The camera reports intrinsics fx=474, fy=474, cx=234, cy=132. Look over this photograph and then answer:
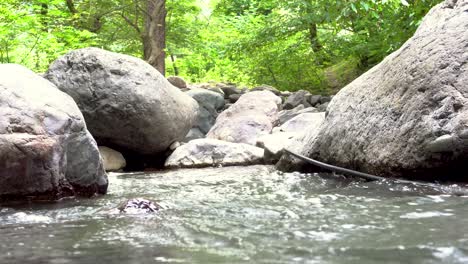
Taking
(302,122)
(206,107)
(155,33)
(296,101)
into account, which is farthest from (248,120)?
(155,33)

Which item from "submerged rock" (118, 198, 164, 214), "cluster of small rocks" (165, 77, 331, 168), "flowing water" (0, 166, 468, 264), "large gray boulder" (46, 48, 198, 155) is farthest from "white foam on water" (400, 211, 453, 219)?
"large gray boulder" (46, 48, 198, 155)

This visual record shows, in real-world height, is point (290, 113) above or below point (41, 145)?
above

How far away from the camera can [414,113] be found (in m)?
4.65

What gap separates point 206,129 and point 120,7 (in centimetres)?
402

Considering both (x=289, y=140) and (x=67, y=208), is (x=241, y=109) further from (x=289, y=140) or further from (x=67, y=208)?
(x=67, y=208)

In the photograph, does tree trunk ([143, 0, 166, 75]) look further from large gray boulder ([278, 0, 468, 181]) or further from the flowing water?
the flowing water

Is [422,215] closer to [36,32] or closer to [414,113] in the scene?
[414,113]

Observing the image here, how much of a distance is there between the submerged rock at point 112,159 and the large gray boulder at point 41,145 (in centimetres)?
258

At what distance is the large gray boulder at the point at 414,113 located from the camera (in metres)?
4.33

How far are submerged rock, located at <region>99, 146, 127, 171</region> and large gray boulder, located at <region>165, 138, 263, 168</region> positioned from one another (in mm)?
709

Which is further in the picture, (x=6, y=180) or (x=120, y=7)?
(x=120, y=7)

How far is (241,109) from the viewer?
30.7 feet

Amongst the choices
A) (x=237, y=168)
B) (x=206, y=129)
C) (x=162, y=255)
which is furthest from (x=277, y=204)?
(x=206, y=129)

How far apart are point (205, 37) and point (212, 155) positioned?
894cm
